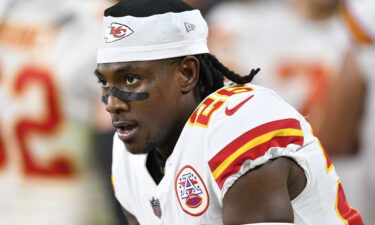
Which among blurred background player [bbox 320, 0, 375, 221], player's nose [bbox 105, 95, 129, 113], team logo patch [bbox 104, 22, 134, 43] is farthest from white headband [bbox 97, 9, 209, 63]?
blurred background player [bbox 320, 0, 375, 221]

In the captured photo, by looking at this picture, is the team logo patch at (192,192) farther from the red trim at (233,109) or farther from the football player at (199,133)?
the red trim at (233,109)

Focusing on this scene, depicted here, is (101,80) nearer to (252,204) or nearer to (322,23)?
(252,204)

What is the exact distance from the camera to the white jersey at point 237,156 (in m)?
2.99

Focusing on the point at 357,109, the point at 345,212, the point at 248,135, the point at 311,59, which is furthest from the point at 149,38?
the point at 311,59

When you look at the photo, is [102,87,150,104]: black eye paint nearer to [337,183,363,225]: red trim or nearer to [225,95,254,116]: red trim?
[225,95,254,116]: red trim

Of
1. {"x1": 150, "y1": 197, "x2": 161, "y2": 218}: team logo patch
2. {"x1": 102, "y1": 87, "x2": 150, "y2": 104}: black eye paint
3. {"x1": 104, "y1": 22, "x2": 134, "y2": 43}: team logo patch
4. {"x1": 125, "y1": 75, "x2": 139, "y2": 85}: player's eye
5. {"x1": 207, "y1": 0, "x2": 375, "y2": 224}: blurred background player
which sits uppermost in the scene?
{"x1": 104, "y1": 22, "x2": 134, "y2": 43}: team logo patch

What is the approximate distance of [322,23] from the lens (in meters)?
6.05

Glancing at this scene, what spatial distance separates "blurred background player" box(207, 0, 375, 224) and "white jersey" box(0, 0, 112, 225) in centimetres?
123

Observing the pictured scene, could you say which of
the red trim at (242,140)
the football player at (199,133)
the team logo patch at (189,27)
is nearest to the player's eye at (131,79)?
the football player at (199,133)

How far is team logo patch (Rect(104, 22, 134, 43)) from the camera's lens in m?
3.27

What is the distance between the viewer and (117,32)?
3.29 meters

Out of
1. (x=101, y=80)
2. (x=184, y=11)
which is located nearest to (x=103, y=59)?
(x=101, y=80)

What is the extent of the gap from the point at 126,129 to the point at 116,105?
9 cm

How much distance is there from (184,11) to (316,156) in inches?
23.9
